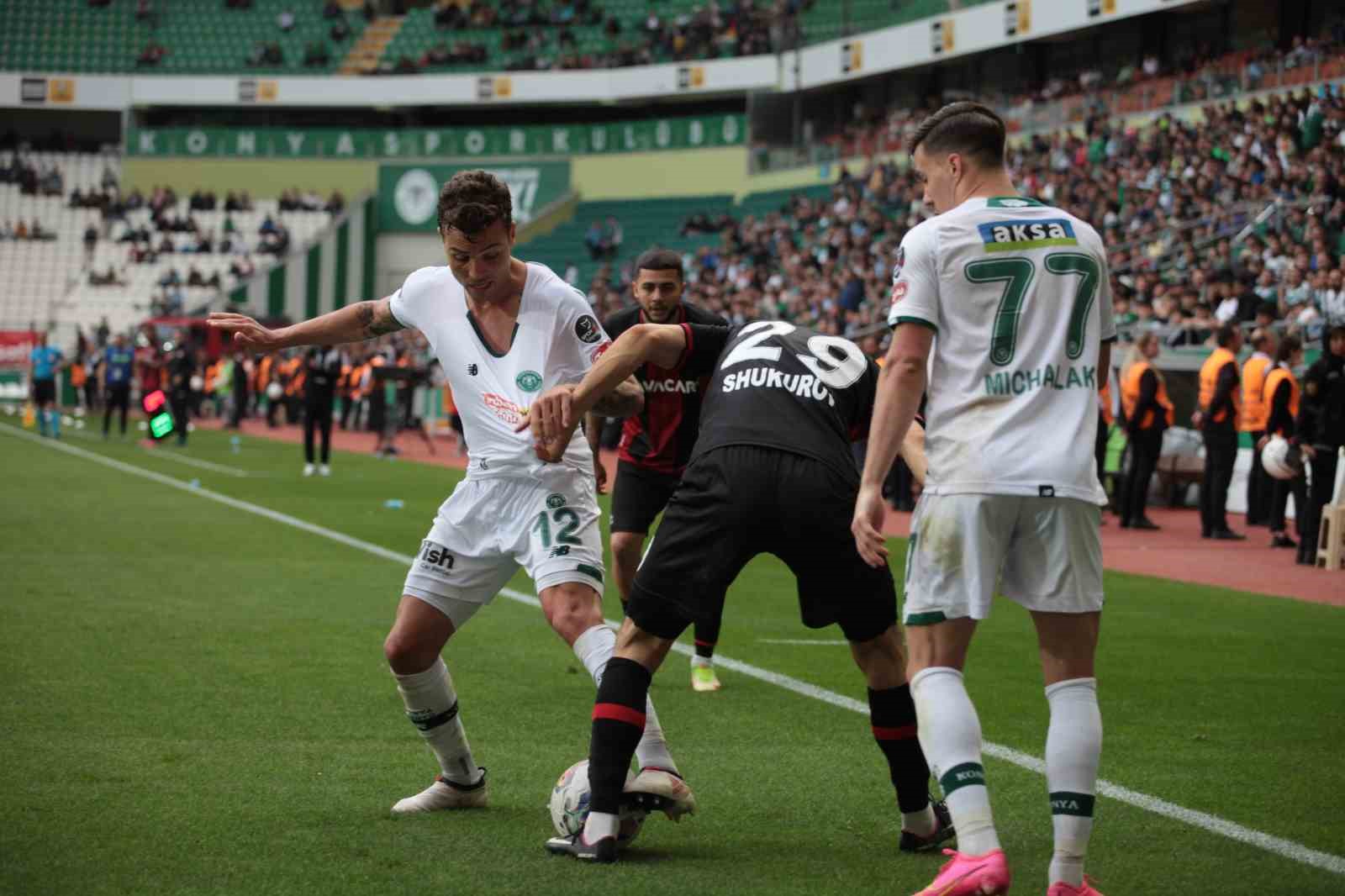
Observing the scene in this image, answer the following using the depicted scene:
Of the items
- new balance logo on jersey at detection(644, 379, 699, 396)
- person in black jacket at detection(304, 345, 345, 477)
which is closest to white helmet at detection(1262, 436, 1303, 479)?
new balance logo on jersey at detection(644, 379, 699, 396)

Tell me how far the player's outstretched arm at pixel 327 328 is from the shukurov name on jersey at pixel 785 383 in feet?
4.45

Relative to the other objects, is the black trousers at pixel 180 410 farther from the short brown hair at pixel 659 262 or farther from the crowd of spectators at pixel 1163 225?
the short brown hair at pixel 659 262

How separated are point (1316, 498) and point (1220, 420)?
7.33ft

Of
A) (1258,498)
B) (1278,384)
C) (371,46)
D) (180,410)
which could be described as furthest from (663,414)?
(371,46)

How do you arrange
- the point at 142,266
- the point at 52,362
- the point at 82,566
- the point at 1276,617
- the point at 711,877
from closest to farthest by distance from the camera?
the point at 711,877 → the point at 1276,617 → the point at 82,566 → the point at 52,362 → the point at 142,266

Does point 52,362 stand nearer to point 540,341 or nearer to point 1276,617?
point 1276,617

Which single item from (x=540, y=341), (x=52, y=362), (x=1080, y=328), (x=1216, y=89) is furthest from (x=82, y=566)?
(x=1216, y=89)

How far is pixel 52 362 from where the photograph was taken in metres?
34.4

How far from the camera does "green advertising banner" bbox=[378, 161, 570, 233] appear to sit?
59.9 m

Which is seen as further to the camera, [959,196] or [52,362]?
[52,362]

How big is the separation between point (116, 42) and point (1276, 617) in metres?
61.1

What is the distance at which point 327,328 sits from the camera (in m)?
6.25

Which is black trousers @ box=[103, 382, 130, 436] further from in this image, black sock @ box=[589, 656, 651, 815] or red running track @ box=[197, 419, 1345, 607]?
black sock @ box=[589, 656, 651, 815]

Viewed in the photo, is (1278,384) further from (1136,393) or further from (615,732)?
(615,732)
